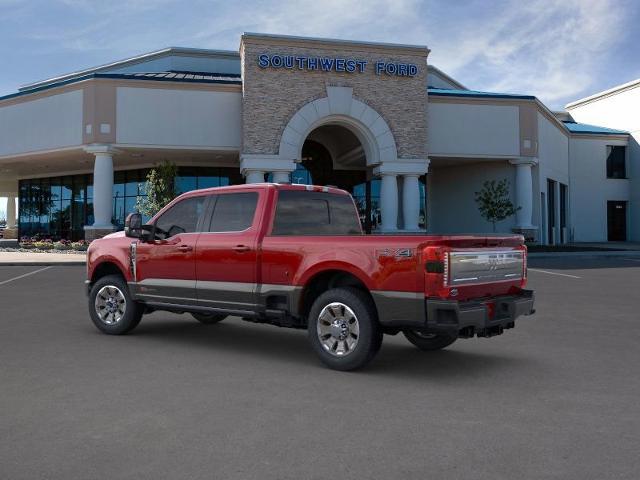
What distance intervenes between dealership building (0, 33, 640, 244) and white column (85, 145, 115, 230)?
57mm

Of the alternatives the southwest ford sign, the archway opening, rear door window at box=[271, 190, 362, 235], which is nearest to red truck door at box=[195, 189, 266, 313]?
rear door window at box=[271, 190, 362, 235]

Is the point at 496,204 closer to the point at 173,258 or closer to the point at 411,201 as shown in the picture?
the point at 411,201

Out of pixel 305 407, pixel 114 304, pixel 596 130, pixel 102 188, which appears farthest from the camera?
pixel 596 130

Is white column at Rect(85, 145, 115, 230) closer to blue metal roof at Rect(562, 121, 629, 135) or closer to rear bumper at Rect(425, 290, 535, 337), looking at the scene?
rear bumper at Rect(425, 290, 535, 337)

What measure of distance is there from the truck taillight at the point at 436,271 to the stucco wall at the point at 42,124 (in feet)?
90.4

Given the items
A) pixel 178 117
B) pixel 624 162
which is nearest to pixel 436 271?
pixel 178 117

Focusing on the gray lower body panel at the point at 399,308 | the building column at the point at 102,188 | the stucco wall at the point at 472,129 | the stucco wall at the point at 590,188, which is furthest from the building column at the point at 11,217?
the gray lower body panel at the point at 399,308

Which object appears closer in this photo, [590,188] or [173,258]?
[173,258]

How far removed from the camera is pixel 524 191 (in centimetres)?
3297

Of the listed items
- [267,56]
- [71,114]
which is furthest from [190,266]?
[71,114]

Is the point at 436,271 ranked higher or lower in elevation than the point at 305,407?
higher

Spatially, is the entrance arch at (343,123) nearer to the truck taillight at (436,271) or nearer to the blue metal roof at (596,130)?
the blue metal roof at (596,130)

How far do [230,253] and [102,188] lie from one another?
2454cm

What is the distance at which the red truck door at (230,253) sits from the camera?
283 inches
